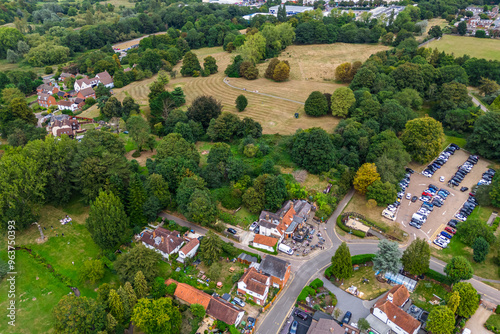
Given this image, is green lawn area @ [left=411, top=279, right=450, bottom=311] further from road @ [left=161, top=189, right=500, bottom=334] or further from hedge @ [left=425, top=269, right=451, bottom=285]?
road @ [left=161, top=189, right=500, bottom=334]

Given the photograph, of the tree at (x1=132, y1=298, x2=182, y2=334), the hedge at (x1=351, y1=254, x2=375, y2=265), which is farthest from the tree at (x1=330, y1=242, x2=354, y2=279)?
the tree at (x1=132, y1=298, x2=182, y2=334)

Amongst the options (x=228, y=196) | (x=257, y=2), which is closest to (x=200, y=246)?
(x=228, y=196)

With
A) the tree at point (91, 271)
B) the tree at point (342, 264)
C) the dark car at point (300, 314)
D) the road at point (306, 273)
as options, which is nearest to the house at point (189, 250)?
the road at point (306, 273)

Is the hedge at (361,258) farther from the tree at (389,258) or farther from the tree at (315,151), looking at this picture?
the tree at (315,151)

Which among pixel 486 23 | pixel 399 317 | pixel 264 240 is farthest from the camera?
pixel 486 23

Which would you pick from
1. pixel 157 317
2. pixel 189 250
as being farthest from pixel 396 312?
pixel 189 250

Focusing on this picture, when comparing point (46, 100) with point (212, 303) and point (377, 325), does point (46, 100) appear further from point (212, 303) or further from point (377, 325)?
point (377, 325)
